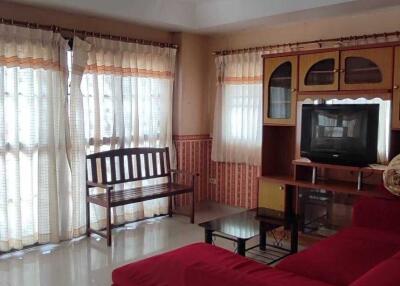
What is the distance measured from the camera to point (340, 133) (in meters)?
3.60

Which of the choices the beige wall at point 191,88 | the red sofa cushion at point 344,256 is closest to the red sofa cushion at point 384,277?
the red sofa cushion at point 344,256

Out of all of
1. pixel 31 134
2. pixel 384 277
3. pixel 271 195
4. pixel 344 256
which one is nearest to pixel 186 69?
pixel 271 195

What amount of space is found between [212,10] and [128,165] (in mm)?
1922

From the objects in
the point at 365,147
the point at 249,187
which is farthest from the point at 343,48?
the point at 249,187

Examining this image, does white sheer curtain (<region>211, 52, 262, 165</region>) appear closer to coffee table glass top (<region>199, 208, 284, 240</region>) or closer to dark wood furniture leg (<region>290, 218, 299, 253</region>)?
coffee table glass top (<region>199, 208, 284, 240</region>)

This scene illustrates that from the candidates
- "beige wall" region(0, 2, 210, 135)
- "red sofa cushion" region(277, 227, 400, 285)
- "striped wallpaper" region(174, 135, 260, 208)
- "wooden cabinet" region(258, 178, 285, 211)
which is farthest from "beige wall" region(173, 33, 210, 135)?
"red sofa cushion" region(277, 227, 400, 285)

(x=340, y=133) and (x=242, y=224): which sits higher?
(x=340, y=133)

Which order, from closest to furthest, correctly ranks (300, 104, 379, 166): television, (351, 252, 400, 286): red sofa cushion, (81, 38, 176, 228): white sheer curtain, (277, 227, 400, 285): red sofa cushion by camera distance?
(351, 252, 400, 286): red sofa cushion, (277, 227, 400, 285): red sofa cushion, (300, 104, 379, 166): television, (81, 38, 176, 228): white sheer curtain

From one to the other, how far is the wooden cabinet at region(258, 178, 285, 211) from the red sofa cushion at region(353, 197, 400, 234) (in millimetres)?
854

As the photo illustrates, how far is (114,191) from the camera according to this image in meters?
4.28

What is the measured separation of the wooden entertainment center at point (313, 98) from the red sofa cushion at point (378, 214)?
0.20 m

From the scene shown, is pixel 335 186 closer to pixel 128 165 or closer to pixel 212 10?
pixel 128 165

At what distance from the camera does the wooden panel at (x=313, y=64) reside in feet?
11.6

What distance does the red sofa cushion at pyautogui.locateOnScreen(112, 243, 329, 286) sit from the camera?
1.57 m
